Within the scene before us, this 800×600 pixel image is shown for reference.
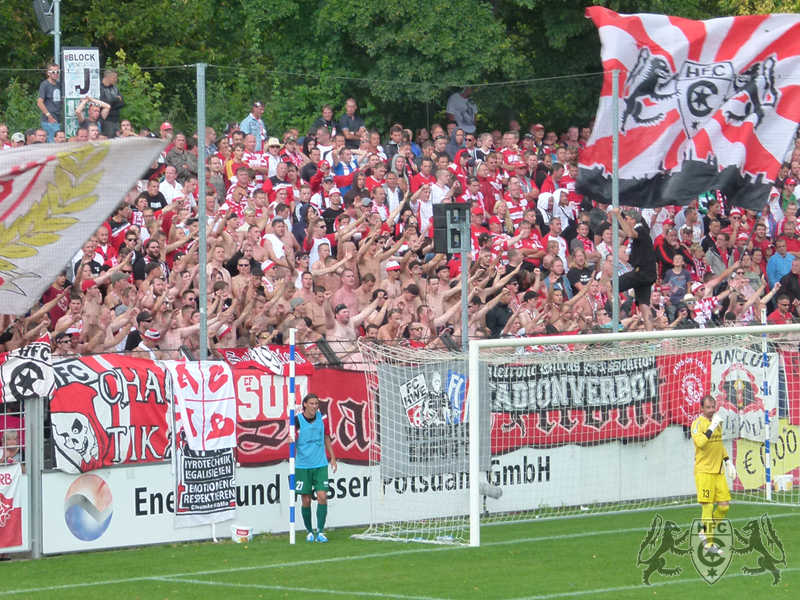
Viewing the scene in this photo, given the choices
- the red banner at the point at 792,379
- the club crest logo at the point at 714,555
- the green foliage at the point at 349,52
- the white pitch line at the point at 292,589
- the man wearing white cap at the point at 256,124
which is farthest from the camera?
the man wearing white cap at the point at 256,124

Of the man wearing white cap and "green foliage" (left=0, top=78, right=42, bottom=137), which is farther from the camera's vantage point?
the man wearing white cap

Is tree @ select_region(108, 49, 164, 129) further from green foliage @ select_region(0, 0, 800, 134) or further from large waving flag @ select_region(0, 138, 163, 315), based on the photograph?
large waving flag @ select_region(0, 138, 163, 315)

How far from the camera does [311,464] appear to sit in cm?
1495

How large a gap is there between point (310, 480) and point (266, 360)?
159cm

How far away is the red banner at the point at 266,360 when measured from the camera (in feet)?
51.1

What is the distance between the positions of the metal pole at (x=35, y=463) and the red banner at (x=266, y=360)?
243 cm

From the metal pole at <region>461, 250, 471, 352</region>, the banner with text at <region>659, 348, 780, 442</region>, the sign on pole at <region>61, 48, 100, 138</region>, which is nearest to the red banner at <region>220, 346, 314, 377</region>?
the metal pole at <region>461, 250, 471, 352</region>

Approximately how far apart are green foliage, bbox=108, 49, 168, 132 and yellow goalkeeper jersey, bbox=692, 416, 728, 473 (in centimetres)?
1290

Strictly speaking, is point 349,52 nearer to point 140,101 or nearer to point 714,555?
point 140,101

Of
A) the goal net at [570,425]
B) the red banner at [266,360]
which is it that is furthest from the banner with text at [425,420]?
the red banner at [266,360]

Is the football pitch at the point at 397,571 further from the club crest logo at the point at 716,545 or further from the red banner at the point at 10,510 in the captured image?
the red banner at the point at 10,510

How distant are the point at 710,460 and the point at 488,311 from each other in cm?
558

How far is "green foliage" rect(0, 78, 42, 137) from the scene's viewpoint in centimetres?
2052

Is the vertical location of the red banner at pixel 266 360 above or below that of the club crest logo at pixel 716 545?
above
